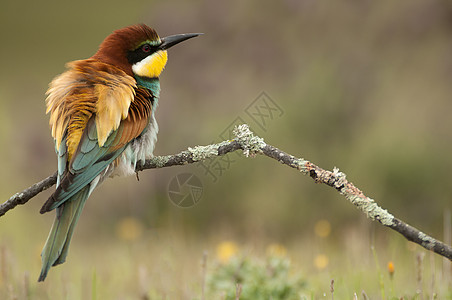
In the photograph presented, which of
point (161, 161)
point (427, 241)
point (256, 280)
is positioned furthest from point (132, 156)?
point (427, 241)

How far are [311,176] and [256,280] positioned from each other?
868 millimetres

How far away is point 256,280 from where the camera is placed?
2055 mm

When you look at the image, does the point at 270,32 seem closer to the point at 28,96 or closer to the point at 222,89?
the point at 222,89

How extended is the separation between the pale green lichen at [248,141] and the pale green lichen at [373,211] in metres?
0.23

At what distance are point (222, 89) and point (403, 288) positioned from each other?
2.67m

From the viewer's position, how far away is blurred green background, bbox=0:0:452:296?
12.4 ft

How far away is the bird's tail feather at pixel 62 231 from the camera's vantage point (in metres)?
1.43

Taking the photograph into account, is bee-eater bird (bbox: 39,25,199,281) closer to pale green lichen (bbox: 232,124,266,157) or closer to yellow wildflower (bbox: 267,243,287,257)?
pale green lichen (bbox: 232,124,266,157)

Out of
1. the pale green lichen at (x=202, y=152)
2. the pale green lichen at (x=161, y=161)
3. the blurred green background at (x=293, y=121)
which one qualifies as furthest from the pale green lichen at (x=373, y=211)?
the blurred green background at (x=293, y=121)

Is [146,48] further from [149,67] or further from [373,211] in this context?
[373,211]

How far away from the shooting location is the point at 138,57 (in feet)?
6.58

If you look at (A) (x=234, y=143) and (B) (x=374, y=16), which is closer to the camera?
(A) (x=234, y=143)

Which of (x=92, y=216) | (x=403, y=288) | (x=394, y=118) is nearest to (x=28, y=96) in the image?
(x=92, y=216)

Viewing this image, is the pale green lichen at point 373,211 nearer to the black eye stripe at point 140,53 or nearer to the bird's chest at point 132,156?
the bird's chest at point 132,156
